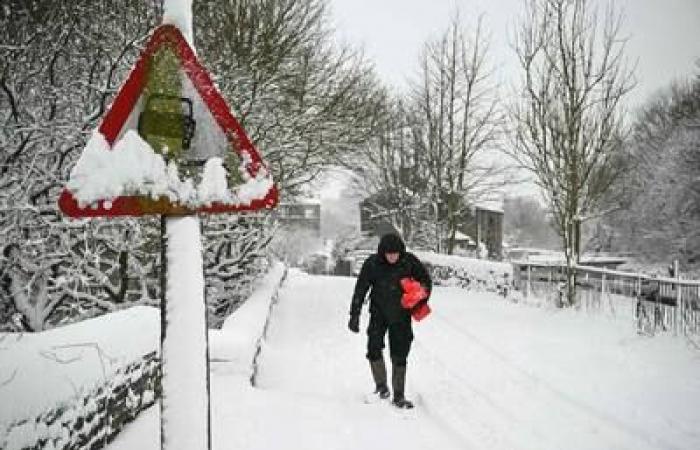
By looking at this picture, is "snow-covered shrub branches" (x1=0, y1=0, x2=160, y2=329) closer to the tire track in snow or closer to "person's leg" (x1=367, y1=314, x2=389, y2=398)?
"person's leg" (x1=367, y1=314, x2=389, y2=398)

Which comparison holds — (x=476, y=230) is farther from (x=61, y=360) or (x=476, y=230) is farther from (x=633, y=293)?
(x=61, y=360)

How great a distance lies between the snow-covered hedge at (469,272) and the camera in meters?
17.9

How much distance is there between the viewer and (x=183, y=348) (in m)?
2.32

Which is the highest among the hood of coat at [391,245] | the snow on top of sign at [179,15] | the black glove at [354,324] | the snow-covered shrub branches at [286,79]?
the snow-covered shrub branches at [286,79]

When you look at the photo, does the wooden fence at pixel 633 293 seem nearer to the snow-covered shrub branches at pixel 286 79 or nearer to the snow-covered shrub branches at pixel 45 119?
the snow-covered shrub branches at pixel 286 79

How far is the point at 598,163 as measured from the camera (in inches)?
528

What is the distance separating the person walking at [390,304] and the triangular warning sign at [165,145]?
11.7 ft

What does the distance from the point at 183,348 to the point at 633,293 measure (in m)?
11.5

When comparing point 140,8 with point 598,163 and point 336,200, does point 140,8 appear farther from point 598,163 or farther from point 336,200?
point 336,200

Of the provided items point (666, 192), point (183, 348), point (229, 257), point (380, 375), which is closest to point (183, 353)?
point (183, 348)

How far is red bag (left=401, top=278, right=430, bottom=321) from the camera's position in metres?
5.87

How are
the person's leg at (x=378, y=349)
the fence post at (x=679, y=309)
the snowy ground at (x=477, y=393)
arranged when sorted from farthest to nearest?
the fence post at (x=679, y=309)
the person's leg at (x=378, y=349)
the snowy ground at (x=477, y=393)

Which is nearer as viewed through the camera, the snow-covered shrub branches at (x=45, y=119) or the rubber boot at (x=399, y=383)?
the rubber boot at (x=399, y=383)

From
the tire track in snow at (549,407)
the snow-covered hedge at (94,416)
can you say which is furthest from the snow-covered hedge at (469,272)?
Answer: the snow-covered hedge at (94,416)
